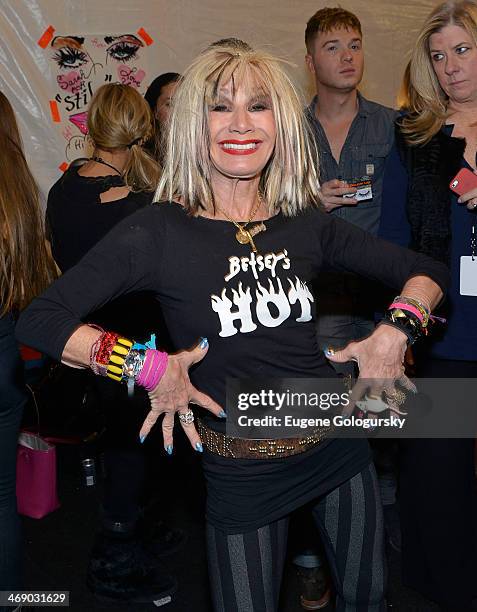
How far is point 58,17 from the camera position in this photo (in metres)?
4.02

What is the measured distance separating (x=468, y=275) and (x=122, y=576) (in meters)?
1.56

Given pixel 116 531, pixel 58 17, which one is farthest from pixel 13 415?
pixel 58 17

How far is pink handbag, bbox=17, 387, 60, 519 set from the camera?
3.29m

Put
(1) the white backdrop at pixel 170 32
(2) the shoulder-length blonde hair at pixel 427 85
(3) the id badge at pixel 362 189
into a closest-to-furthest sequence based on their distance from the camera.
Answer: (2) the shoulder-length blonde hair at pixel 427 85 → (3) the id badge at pixel 362 189 → (1) the white backdrop at pixel 170 32

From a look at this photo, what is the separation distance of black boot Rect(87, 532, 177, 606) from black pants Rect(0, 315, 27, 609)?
1.61ft

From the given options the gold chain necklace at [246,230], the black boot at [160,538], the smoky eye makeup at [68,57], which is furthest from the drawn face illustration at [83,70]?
the gold chain necklace at [246,230]

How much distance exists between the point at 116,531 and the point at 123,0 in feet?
9.37

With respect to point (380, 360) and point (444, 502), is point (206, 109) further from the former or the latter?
point (444, 502)

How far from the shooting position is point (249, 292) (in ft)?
5.34

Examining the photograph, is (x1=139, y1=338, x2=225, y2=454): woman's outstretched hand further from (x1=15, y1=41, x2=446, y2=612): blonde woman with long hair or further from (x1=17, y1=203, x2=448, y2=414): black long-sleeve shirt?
(x1=17, y1=203, x2=448, y2=414): black long-sleeve shirt

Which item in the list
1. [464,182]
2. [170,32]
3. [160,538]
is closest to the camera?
[464,182]

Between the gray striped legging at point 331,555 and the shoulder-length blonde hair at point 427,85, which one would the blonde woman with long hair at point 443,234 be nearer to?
the shoulder-length blonde hair at point 427,85

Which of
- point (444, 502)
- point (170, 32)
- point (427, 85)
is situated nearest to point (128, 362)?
point (444, 502)

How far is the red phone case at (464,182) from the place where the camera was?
225 cm
